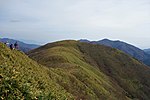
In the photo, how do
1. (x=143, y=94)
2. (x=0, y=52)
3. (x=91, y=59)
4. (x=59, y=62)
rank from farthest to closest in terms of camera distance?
(x=91, y=59)
(x=143, y=94)
(x=59, y=62)
(x=0, y=52)

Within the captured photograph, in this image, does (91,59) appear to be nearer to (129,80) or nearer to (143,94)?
(129,80)

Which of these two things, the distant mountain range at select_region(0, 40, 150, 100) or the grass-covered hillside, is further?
the grass-covered hillside

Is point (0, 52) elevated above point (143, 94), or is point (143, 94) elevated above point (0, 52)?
point (0, 52)

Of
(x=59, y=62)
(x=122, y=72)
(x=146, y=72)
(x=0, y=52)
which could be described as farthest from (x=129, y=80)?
(x=0, y=52)

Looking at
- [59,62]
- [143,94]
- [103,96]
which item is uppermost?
[59,62]

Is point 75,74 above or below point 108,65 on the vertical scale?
above

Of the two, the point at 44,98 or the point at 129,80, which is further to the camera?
the point at 129,80

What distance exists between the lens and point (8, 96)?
59.8 ft

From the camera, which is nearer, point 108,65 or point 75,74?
point 75,74

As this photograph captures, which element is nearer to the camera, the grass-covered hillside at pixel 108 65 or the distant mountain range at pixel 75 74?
the distant mountain range at pixel 75 74

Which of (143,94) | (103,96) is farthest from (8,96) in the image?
(143,94)

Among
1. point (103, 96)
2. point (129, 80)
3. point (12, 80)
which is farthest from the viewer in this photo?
point (129, 80)

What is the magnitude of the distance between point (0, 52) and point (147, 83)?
11706 cm

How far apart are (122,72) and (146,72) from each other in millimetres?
16126
